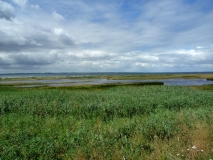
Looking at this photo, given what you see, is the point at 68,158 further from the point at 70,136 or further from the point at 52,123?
the point at 52,123

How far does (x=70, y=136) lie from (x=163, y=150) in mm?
4350

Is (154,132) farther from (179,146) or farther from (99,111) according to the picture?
(99,111)

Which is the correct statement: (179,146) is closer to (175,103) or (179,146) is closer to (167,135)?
(167,135)

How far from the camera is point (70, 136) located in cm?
816

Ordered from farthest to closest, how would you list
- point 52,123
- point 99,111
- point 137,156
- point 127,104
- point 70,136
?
point 127,104, point 99,111, point 52,123, point 70,136, point 137,156

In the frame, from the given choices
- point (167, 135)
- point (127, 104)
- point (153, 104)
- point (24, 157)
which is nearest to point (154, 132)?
point (167, 135)

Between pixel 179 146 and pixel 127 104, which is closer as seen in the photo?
pixel 179 146

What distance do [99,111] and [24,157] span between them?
8680 mm

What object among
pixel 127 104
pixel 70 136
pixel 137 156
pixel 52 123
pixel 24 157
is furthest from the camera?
pixel 127 104

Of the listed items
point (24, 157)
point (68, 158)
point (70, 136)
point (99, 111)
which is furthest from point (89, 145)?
point (99, 111)

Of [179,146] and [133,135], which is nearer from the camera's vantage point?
[179,146]

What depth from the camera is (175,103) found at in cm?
1761

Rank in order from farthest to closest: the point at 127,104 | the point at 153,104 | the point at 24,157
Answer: the point at 153,104
the point at 127,104
the point at 24,157

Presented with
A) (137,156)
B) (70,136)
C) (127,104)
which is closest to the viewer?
(137,156)
